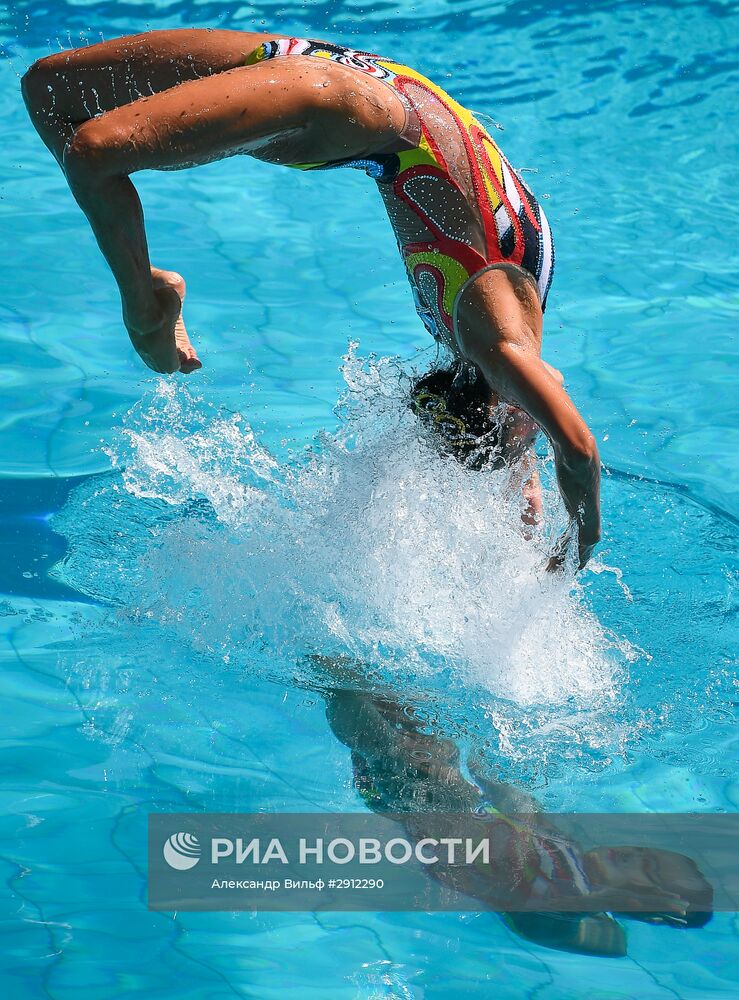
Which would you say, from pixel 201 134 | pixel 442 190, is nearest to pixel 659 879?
pixel 442 190

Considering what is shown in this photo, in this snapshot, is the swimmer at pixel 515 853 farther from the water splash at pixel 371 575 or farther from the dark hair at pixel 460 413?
the dark hair at pixel 460 413

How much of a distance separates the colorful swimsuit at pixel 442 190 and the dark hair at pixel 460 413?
30cm

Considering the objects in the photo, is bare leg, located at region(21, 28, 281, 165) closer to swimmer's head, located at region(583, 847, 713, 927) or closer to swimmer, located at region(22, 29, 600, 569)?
swimmer, located at region(22, 29, 600, 569)

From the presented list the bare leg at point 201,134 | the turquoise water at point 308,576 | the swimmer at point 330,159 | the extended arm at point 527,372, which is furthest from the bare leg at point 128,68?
the turquoise water at point 308,576

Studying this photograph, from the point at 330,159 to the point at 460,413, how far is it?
94 cm

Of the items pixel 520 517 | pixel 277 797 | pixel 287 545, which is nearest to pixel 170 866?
pixel 277 797

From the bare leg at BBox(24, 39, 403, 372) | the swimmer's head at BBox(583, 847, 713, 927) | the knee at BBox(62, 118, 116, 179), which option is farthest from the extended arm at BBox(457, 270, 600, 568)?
the knee at BBox(62, 118, 116, 179)

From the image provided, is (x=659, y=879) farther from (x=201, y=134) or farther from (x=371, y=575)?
(x=201, y=134)

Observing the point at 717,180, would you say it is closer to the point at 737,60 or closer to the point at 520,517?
the point at 737,60

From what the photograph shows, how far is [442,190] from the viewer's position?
8.59ft

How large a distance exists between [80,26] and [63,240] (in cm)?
234

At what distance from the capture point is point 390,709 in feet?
9.45

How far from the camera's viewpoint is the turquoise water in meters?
2.31

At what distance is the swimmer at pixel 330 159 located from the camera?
219 cm
